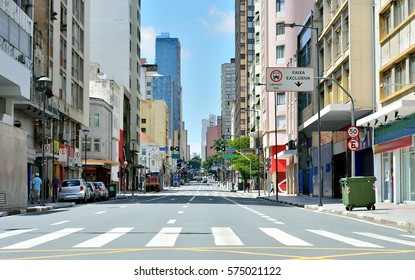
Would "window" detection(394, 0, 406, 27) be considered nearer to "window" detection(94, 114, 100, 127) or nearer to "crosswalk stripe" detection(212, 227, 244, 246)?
"crosswalk stripe" detection(212, 227, 244, 246)

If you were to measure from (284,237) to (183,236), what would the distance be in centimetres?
224

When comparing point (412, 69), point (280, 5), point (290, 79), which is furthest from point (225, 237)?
point (280, 5)

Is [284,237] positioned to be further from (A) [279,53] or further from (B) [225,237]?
(A) [279,53]

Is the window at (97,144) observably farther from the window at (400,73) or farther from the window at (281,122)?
the window at (400,73)

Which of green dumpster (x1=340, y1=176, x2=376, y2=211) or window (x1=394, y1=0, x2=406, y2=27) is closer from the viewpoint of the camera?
green dumpster (x1=340, y1=176, x2=376, y2=211)

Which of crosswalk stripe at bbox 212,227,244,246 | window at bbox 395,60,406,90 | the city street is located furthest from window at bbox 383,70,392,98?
crosswalk stripe at bbox 212,227,244,246

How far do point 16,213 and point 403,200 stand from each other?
20.1 metres

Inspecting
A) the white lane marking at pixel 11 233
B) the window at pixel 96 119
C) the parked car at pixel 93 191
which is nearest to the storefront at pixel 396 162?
the parked car at pixel 93 191

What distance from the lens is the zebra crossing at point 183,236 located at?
1255 cm

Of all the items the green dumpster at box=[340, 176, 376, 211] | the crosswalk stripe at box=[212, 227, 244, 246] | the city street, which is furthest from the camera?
the green dumpster at box=[340, 176, 376, 211]

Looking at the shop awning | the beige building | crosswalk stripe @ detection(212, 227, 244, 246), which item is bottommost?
crosswalk stripe @ detection(212, 227, 244, 246)

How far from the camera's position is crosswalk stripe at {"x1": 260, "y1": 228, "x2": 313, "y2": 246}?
41.8 ft
